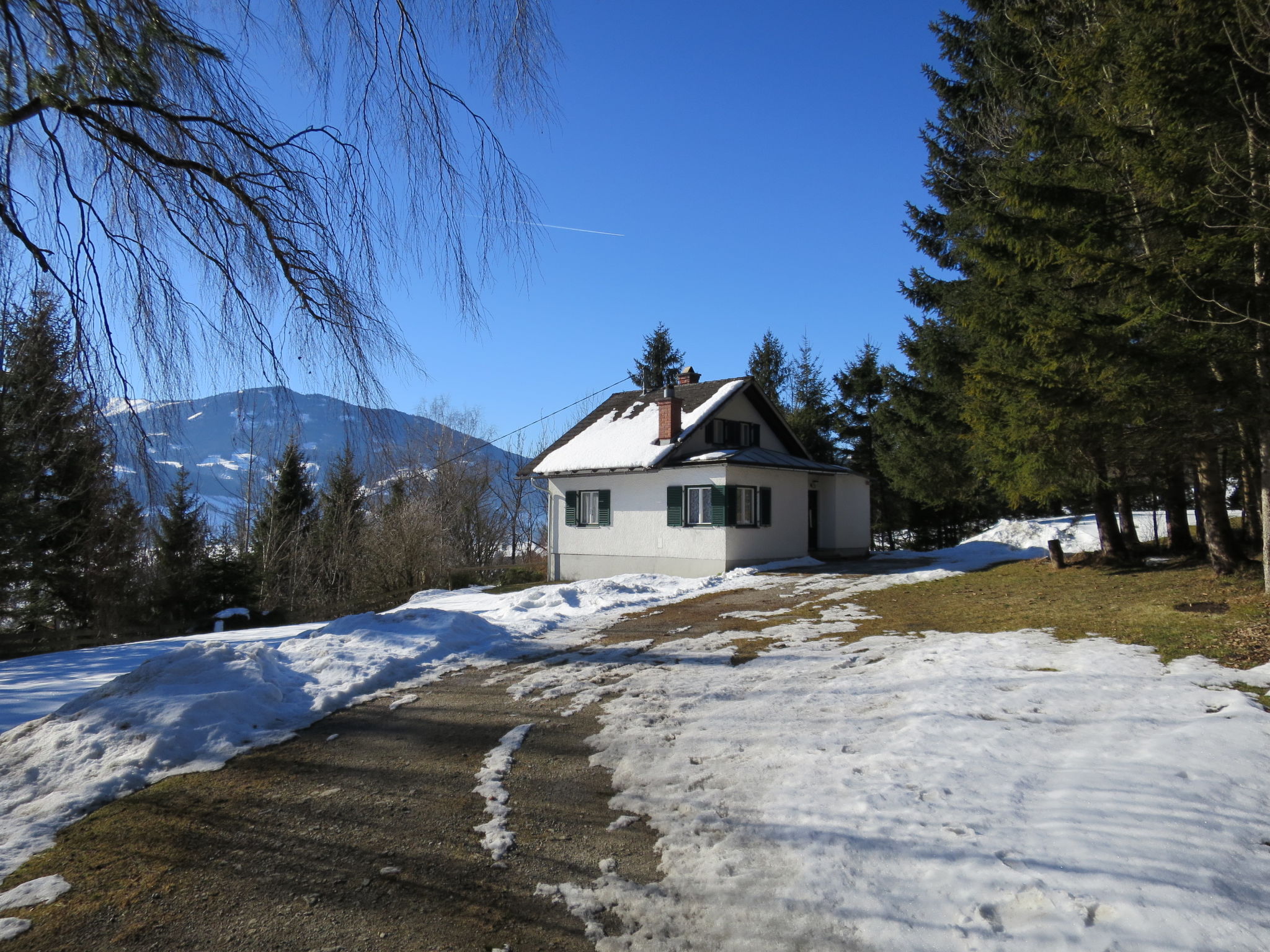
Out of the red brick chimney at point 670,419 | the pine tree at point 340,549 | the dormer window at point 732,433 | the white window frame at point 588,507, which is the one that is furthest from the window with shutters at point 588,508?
the pine tree at point 340,549

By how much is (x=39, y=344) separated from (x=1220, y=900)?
5727mm

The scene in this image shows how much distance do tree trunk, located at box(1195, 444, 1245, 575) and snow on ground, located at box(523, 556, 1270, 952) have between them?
592 centimetres

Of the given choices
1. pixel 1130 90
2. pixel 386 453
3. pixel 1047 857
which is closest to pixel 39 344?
pixel 386 453

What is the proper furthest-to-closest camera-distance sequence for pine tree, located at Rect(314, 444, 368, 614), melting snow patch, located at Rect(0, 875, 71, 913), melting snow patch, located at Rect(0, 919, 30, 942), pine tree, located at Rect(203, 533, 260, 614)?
pine tree, located at Rect(314, 444, 368, 614)
pine tree, located at Rect(203, 533, 260, 614)
melting snow patch, located at Rect(0, 875, 71, 913)
melting snow patch, located at Rect(0, 919, 30, 942)

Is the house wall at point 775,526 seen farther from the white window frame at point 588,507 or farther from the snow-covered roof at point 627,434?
the white window frame at point 588,507

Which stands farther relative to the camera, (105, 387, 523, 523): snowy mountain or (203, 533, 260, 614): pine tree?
(203, 533, 260, 614): pine tree

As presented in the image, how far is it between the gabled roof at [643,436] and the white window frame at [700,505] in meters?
0.79

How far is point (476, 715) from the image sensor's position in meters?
5.56

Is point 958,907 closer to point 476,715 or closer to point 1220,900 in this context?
point 1220,900

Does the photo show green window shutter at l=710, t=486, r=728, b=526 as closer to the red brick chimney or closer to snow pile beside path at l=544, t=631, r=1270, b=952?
the red brick chimney

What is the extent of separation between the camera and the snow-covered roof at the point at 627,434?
66.7 feet

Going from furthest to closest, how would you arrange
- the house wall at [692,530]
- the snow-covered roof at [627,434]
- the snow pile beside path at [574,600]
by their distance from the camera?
the snow-covered roof at [627,434] < the house wall at [692,530] < the snow pile beside path at [574,600]

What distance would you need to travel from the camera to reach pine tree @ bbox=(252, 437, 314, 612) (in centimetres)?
2403

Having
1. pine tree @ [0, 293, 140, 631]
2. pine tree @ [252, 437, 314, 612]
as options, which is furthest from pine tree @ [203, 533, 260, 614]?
pine tree @ [0, 293, 140, 631]
